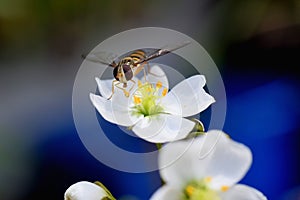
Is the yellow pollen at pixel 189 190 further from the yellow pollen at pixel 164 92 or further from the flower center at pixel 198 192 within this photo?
the yellow pollen at pixel 164 92

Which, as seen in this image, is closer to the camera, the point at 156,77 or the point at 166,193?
the point at 166,193

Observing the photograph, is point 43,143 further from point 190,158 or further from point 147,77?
point 190,158

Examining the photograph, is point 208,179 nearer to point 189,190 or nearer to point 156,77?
point 189,190

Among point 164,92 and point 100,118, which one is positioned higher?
point 164,92

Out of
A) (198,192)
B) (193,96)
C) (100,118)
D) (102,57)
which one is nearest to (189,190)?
(198,192)

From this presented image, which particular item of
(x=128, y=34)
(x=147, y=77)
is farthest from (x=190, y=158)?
(x=128, y=34)

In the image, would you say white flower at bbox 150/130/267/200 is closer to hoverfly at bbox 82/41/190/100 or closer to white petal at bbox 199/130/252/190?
white petal at bbox 199/130/252/190

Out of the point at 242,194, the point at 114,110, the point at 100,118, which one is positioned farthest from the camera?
the point at 100,118
